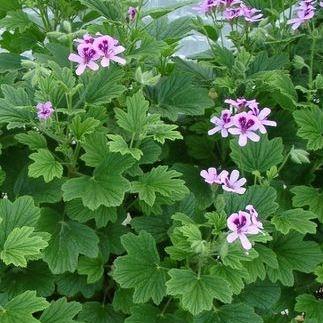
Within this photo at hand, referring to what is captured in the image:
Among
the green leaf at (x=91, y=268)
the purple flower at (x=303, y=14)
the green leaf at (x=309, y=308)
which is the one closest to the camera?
the green leaf at (x=91, y=268)

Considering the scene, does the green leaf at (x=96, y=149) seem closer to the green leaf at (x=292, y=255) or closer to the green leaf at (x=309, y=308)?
the green leaf at (x=292, y=255)

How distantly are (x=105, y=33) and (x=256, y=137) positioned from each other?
420mm

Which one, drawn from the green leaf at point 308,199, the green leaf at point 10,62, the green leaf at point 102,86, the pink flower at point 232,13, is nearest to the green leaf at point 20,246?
the green leaf at point 102,86

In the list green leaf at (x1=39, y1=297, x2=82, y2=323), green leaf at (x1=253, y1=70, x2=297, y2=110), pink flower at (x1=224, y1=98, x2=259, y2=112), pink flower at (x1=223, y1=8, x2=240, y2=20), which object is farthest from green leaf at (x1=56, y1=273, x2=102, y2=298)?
pink flower at (x1=223, y1=8, x2=240, y2=20)

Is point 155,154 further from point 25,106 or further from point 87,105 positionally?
point 25,106

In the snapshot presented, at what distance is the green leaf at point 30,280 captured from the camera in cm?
135

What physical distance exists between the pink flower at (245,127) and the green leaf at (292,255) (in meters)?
0.21

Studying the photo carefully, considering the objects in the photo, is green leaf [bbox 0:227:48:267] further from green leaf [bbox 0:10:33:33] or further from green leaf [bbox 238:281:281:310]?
green leaf [bbox 0:10:33:33]

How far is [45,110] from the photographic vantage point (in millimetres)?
1332

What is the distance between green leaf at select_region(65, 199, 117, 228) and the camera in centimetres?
135

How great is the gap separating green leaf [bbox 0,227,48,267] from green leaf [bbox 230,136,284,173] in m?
0.46

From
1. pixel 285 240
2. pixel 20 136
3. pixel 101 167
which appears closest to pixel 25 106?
pixel 20 136

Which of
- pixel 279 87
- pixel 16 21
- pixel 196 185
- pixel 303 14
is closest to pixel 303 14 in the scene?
pixel 303 14

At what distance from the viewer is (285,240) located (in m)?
1.44
